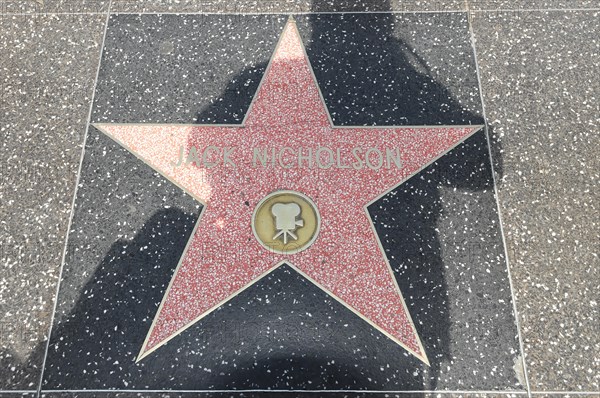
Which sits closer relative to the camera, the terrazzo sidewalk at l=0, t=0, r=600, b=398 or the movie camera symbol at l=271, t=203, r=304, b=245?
the terrazzo sidewalk at l=0, t=0, r=600, b=398

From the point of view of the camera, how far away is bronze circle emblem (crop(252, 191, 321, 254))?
168cm

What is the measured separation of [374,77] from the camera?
1979 millimetres

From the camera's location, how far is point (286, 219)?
171cm

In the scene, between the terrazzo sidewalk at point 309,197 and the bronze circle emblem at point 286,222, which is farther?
the bronze circle emblem at point 286,222

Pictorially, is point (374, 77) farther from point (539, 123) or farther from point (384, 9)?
point (539, 123)

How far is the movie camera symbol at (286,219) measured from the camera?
5.52 ft

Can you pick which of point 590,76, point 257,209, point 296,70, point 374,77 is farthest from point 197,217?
point 590,76

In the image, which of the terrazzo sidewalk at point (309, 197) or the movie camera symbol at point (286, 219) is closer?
the terrazzo sidewalk at point (309, 197)

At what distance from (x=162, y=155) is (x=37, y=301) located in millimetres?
794

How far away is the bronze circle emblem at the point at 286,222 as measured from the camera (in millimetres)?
1683

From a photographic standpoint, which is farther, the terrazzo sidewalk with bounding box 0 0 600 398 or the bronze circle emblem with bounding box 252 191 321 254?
the bronze circle emblem with bounding box 252 191 321 254


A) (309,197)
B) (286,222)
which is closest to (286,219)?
(286,222)

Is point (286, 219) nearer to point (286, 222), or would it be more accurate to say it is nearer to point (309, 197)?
point (286, 222)

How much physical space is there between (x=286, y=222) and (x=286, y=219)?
13mm
